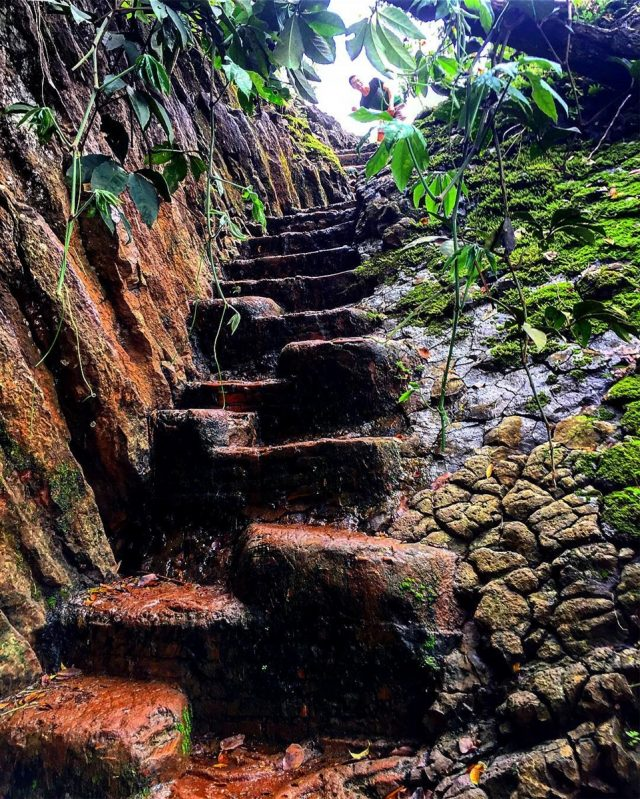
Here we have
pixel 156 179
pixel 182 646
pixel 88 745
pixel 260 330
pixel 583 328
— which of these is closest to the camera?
pixel 583 328

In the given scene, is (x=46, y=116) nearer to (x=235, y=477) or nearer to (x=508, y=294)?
(x=235, y=477)

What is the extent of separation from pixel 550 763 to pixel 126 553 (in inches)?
81.9

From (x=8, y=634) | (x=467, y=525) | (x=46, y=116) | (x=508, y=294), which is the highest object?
(x=46, y=116)

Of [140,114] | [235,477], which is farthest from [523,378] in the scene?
[140,114]

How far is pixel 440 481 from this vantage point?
2.33m

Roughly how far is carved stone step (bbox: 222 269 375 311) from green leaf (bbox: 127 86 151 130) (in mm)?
2328

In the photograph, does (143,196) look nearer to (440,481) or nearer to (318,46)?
(318,46)

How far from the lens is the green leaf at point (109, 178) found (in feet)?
5.49

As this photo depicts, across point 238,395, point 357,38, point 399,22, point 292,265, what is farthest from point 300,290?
point 399,22

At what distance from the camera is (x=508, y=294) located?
2.96 m

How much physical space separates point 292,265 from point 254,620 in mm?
3551

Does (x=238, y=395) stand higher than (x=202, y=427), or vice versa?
(x=238, y=395)

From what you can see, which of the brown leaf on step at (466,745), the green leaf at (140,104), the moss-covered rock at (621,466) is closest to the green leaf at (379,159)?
the green leaf at (140,104)

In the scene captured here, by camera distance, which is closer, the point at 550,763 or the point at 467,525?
the point at 550,763
